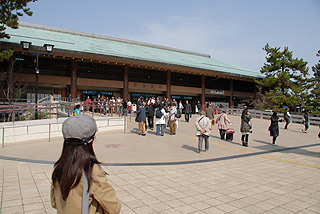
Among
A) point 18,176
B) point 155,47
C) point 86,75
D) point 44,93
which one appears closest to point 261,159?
point 18,176

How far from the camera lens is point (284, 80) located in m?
26.4

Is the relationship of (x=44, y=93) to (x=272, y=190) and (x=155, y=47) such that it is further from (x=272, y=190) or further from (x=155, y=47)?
(x=272, y=190)

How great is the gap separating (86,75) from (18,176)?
840 inches

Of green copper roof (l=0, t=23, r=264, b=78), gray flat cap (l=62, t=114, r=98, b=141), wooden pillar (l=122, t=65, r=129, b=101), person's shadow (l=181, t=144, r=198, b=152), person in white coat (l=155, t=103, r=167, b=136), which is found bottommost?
person's shadow (l=181, t=144, r=198, b=152)

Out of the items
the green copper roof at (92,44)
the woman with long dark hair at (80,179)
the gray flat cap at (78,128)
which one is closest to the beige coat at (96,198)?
the woman with long dark hair at (80,179)

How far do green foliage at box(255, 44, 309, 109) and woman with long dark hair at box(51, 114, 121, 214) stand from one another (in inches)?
1082

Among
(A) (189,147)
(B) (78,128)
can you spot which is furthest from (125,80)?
(B) (78,128)

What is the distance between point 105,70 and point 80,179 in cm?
2601

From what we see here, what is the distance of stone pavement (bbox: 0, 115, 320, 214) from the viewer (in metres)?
3.97

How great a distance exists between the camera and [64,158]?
1754mm

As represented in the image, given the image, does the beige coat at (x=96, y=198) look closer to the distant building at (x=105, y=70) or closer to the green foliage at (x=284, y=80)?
the distant building at (x=105, y=70)

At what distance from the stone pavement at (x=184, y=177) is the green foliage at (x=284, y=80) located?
18268 millimetres

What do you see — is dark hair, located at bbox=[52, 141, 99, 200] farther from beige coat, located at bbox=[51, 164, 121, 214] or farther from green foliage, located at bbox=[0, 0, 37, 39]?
green foliage, located at bbox=[0, 0, 37, 39]

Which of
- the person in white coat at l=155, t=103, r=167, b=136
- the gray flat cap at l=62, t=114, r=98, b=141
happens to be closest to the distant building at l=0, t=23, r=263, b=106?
the person in white coat at l=155, t=103, r=167, b=136
